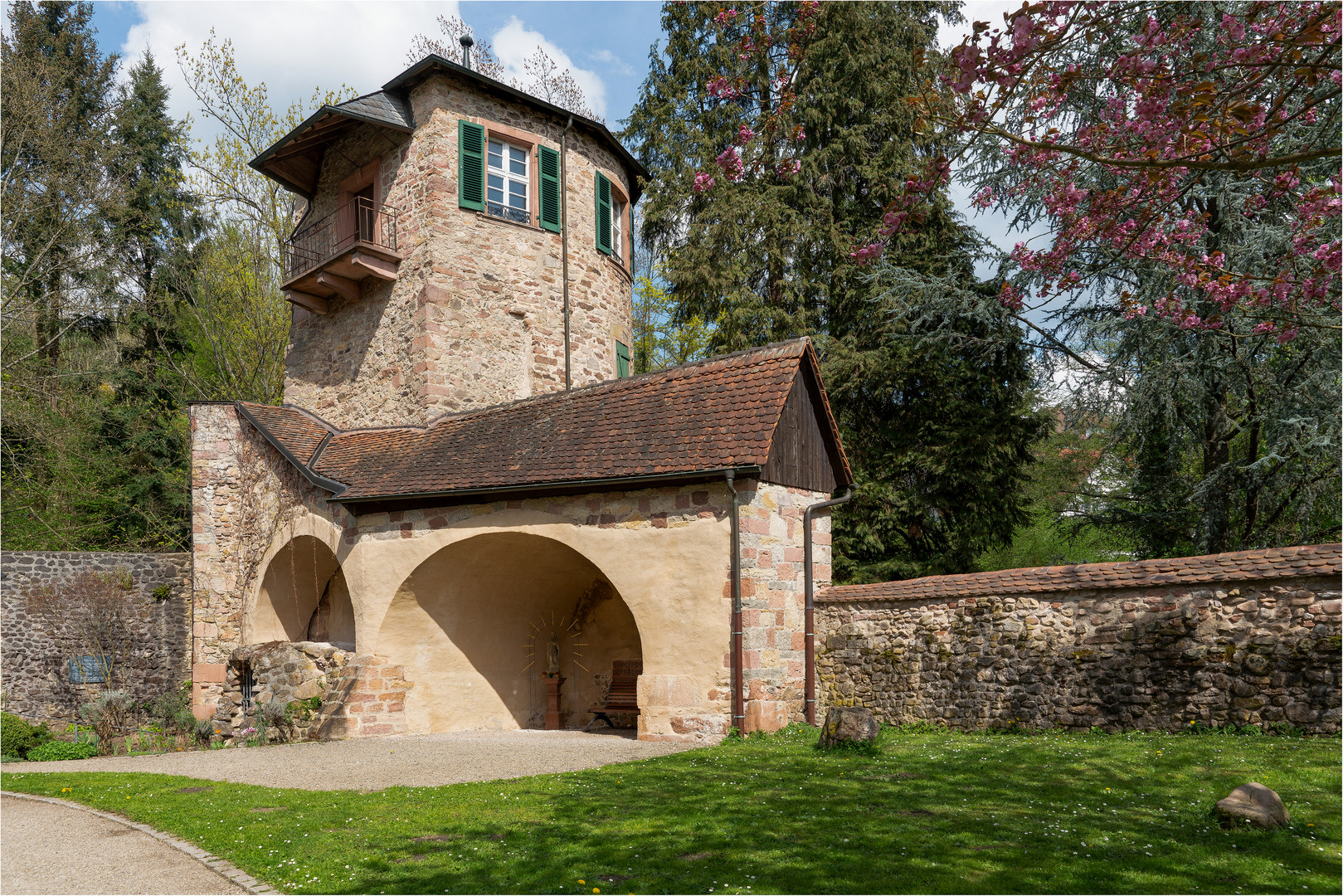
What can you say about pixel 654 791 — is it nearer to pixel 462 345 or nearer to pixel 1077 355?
pixel 462 345

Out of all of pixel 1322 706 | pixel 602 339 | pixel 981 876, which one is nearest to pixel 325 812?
pixel 981 876

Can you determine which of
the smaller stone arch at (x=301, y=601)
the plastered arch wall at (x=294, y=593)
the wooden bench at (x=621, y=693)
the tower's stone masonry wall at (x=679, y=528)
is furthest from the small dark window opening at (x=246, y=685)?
the wooden bench at (x=621, y=693)

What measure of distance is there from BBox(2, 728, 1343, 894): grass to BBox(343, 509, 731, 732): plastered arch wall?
1539mm

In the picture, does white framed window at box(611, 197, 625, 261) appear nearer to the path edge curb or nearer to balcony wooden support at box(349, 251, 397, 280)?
balcony wooden support at box(349, 251, 397, 280)

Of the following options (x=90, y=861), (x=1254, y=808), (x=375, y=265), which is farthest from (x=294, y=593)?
(x=1254, y=808)

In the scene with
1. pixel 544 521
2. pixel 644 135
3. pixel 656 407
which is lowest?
pixel 544 521

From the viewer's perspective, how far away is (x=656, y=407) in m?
11.2

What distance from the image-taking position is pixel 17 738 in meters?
12.7

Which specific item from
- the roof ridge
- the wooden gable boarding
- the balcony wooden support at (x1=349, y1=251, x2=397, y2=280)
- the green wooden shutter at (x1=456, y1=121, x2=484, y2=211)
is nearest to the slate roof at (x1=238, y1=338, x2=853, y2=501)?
the roof ridge

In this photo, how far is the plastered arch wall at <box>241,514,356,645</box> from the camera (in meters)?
14.6

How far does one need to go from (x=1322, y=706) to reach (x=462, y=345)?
1264cm

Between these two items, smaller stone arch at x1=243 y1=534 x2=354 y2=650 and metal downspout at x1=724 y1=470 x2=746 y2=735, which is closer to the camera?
metal downspout at x1=724 y1=470 x2=746 y2=735

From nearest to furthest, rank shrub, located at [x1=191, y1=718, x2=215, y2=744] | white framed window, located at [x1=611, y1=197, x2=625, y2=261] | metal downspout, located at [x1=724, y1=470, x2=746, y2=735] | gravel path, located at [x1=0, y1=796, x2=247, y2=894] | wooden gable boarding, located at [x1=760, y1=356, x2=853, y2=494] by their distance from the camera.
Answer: gravel path, located at [x1=0, y1=796, x2=247, y2=894]
metal downspout, located at [x1=724, y1=470, x2=746, y2=735]
wooden gable boarding, located at [x1=760, y1=356, x2=853, y2=494]
shrub, located at [x1=191, y1=718, x2=215, y2=744]
white framed window, located at [x1=611, y1=197, x2=625, y2=261]

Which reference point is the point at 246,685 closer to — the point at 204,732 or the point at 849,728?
the point at 204,732
